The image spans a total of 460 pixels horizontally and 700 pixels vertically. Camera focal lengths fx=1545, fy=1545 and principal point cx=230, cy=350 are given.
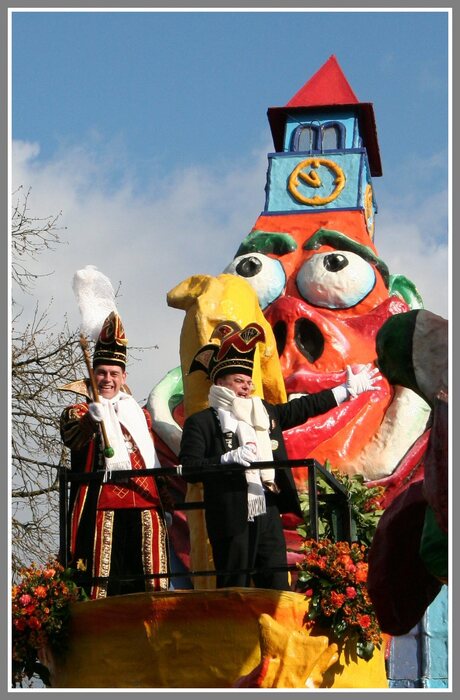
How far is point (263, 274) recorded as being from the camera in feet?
40.0

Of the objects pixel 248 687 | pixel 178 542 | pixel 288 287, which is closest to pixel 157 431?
pixel 178 542

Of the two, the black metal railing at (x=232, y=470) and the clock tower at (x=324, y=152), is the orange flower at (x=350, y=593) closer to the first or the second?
the black metal railing at (x=232, y=470)

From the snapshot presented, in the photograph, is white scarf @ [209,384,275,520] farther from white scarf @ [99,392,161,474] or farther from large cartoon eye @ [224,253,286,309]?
large cartoon eye @ [224,253,286,309]

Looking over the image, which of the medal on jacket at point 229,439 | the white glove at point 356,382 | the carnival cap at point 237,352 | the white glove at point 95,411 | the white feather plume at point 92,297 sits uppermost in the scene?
the white feather plume at point 92,297

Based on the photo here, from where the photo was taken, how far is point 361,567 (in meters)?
8.14

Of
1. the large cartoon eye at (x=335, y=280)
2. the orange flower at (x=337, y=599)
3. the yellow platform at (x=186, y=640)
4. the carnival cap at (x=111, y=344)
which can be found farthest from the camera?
the large cartoon eye at (x=335, y=280)

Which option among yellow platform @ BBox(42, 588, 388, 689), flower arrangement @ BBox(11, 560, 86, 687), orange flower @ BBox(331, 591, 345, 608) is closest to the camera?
yellow platform @ BBox(42, 588, 388, 689)

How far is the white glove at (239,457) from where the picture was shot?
26.9ft

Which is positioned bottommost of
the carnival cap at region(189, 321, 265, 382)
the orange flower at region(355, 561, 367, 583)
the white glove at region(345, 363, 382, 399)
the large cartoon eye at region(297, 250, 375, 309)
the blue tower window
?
the orange flower at region(355, 561, 367, 583)

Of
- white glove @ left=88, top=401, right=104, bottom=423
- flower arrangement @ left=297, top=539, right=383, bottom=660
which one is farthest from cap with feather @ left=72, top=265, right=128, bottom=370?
flower arrangement @ left=297, top=539, right=383, bottom=660

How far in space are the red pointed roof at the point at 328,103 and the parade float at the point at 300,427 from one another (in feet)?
0.04

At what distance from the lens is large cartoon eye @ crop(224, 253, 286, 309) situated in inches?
478

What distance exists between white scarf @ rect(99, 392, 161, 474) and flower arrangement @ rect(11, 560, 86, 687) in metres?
0.71

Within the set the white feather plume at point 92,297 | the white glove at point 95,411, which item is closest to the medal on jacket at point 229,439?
the white glove at point 95,411
